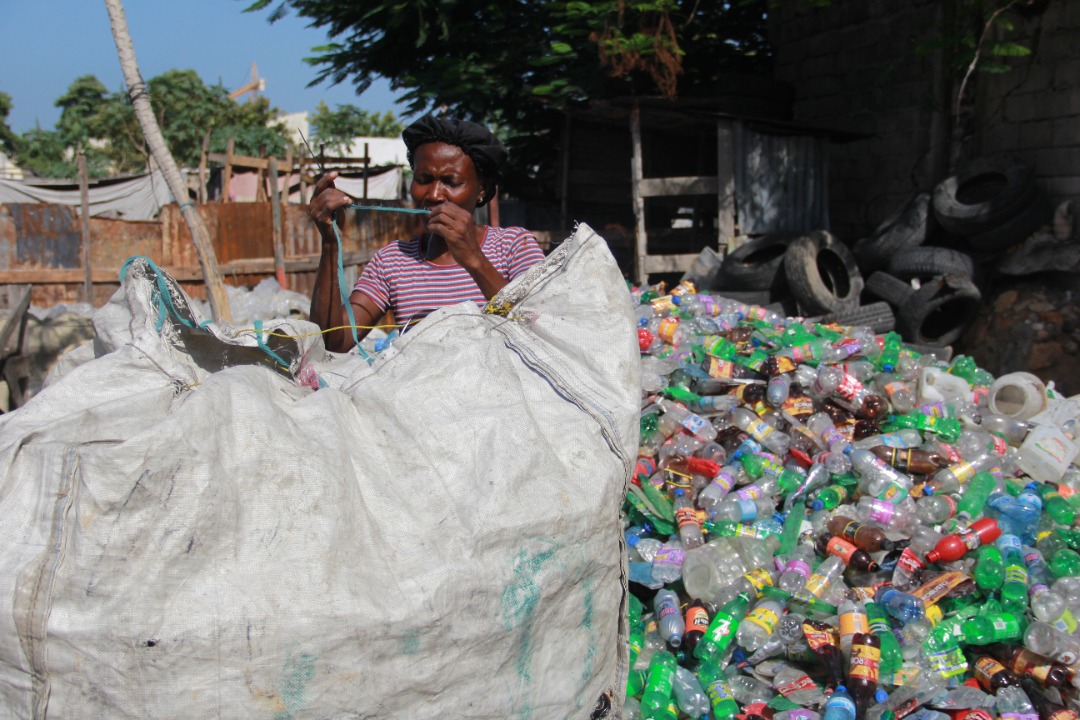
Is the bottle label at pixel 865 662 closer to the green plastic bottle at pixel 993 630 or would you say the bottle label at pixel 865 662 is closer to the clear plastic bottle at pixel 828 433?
A: the green plastic bottle at pixel 993 630

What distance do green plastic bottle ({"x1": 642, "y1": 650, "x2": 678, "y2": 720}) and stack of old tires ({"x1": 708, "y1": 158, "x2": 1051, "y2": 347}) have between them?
515 cm

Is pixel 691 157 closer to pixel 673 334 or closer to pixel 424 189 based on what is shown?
pixel 673 334

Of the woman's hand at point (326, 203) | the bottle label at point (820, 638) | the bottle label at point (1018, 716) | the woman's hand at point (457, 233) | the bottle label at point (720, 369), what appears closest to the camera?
the woman's hand at point (457, 233)

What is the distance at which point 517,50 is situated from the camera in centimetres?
1053

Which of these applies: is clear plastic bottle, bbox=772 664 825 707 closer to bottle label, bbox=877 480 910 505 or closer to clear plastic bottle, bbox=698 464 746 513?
clear plastic bottle, bbox=698 464 746 513

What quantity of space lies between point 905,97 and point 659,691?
29.2 ft

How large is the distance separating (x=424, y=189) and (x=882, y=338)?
15.1 feet

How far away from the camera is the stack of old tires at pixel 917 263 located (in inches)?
293

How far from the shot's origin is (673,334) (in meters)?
4.97

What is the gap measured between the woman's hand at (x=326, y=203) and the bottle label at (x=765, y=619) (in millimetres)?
1881

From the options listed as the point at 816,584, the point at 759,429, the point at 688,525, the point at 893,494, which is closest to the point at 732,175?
the point at 759,429

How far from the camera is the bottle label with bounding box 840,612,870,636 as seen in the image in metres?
2.67

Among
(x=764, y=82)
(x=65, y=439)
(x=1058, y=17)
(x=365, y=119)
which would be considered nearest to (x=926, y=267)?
(x=1058, y=17)

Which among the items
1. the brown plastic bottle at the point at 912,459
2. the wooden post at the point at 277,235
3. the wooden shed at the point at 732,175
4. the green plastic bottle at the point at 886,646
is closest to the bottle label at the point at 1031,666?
the green plastic bottle at the point at 886,646
